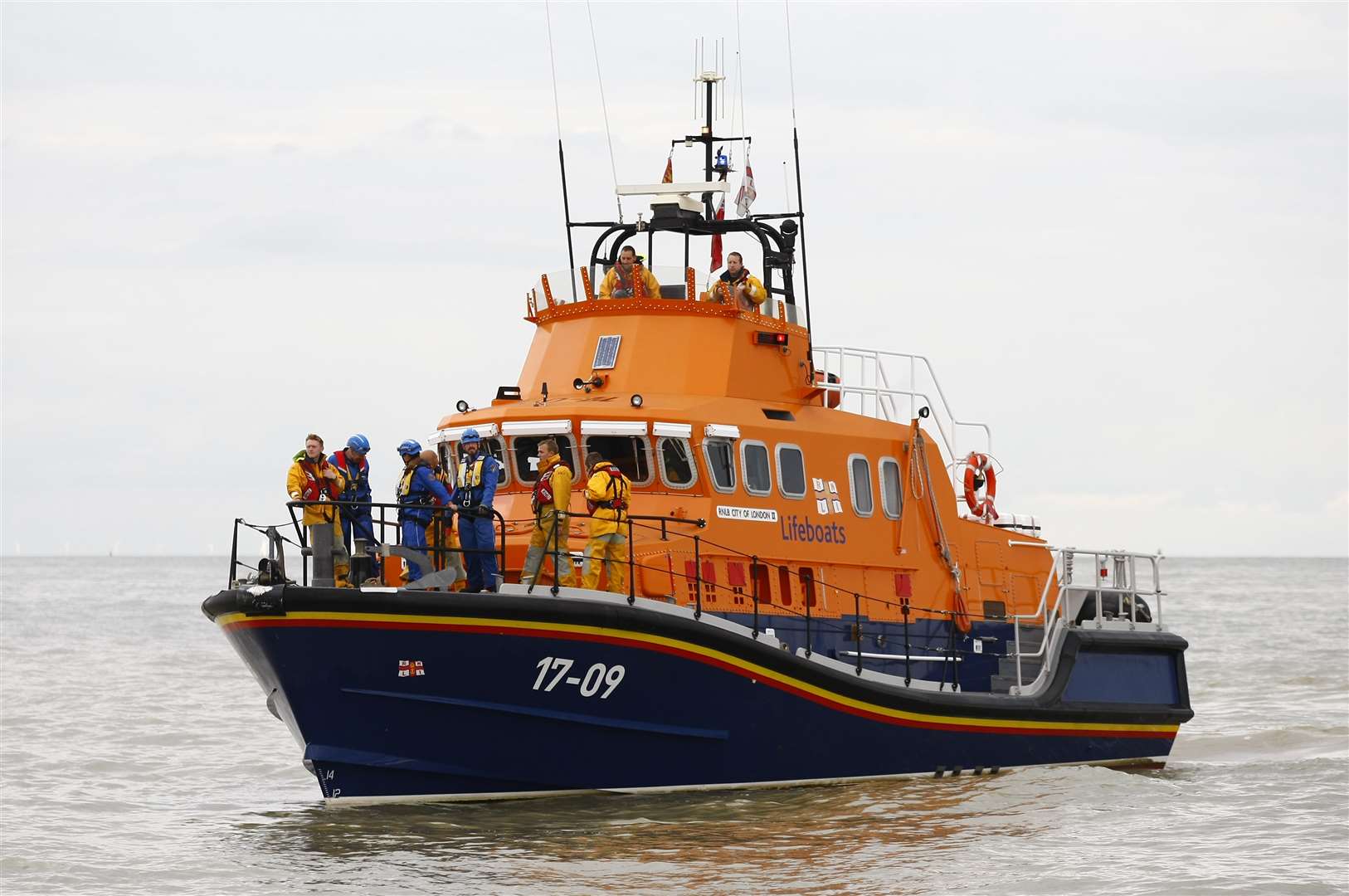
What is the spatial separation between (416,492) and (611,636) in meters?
1.73

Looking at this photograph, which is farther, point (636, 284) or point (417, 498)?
point (636, 284)

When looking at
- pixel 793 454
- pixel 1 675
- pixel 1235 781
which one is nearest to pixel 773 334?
pixel 793 454

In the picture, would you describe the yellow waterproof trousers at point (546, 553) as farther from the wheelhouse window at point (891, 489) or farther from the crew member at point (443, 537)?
the wheelhouse window at point (891, 489)

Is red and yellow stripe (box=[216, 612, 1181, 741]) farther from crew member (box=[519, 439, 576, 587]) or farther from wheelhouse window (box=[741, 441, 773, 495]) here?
wheelhouse window (box=[741, 441, 773, 495])

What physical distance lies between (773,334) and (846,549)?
5.81 ft

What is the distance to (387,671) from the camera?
1090 centimetres

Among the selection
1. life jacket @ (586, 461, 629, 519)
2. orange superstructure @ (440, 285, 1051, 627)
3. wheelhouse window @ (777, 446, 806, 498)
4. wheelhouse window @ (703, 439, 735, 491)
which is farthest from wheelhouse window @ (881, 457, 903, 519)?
life jacket @ (586, 461, 629, 519)

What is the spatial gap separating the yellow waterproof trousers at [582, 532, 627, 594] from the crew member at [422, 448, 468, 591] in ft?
2.82

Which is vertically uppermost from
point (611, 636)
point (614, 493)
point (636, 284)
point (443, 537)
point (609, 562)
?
point (636, 284)

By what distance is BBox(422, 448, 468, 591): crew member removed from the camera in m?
11.3

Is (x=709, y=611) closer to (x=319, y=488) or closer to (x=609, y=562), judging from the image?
(x=609, y=562)

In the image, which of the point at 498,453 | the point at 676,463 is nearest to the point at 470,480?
the point at 498,453

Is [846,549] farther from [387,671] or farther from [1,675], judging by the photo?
[1,675]

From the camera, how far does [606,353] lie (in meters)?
13.1
